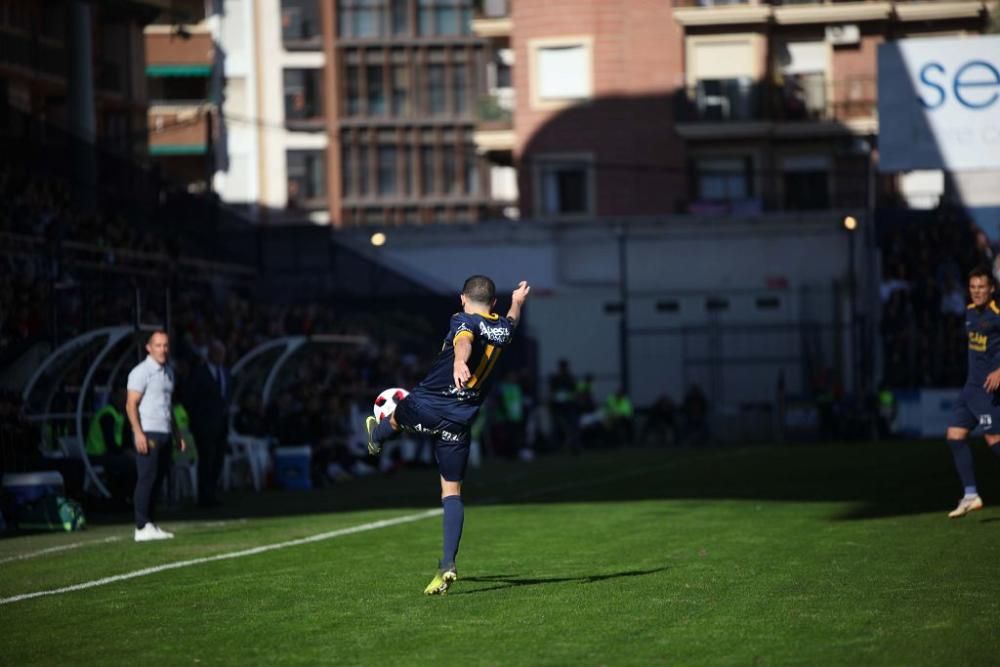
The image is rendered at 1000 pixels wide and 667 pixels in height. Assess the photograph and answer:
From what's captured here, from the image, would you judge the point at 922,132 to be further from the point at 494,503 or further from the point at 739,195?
the point at 739,195

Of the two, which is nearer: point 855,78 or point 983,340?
point 983,340

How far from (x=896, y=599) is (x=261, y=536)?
8.36 m

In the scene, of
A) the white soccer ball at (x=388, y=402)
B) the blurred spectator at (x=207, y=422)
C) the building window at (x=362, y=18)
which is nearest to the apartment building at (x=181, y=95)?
the building window at (x=362, y=18)

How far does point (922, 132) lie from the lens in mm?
37500

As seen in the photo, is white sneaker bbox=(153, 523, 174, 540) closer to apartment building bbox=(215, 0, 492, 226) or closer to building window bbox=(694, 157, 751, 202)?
building window bbox=(694, 157, 751, 202)

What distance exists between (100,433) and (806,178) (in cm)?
4255

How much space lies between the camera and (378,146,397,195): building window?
9556 cm

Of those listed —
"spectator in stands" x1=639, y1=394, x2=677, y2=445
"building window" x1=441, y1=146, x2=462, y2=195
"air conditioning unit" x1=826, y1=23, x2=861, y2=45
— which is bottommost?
"spectator in stands" x1=639, y1=394, x2=677, y2=445

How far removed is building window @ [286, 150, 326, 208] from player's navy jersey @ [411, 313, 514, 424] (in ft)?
264

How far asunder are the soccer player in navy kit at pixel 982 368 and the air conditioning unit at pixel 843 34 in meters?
46.6

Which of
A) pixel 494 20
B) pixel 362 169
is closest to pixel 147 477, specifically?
pixel 494 20

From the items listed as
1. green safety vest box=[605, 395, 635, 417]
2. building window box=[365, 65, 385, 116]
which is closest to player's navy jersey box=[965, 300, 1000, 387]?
green safety vest box=[605, 395, 635, 417]

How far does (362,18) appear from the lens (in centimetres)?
9488

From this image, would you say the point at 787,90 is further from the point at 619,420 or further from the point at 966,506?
the point at 966,506
